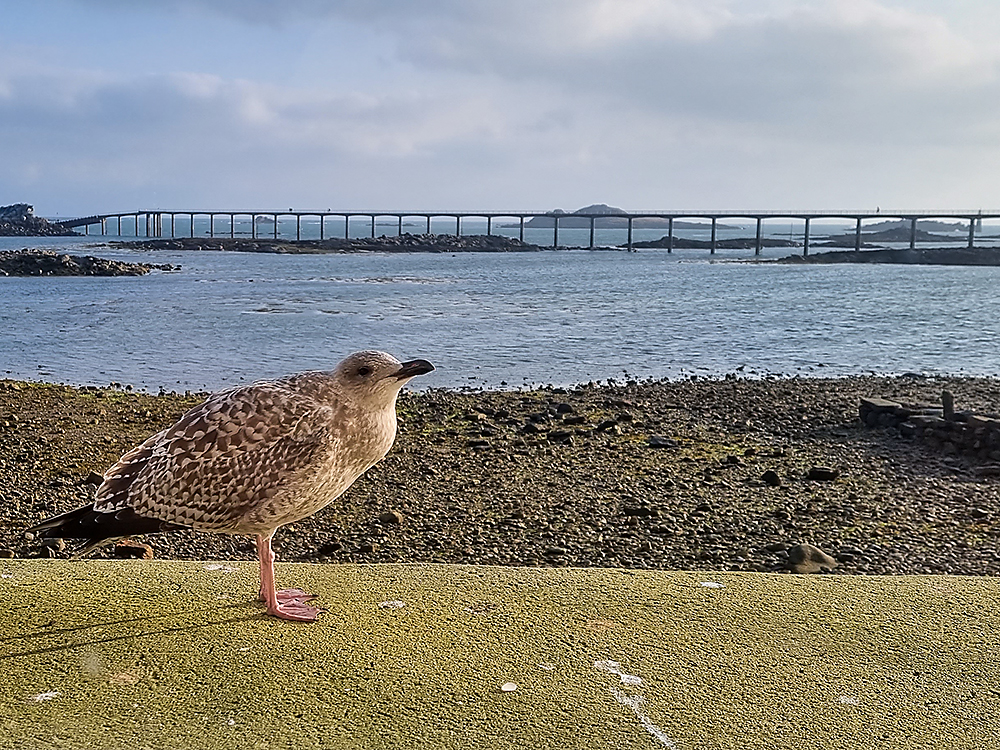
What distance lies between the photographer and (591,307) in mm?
41438

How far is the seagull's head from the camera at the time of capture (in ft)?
12.3

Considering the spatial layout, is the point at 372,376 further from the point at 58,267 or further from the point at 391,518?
the point at 58,267

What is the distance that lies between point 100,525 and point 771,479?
7.57 meters

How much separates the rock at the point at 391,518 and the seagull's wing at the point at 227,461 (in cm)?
445

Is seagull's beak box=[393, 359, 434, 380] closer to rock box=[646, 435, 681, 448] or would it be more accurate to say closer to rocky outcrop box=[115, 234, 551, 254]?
rock box=[646, 435, 681, 448]

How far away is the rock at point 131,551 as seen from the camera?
6.70 metres

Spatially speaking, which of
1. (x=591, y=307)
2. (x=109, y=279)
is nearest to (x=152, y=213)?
(x=109, y=279)

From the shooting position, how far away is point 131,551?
22.2 ft

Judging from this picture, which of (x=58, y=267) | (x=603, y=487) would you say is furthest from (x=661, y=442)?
(x=58, y=267)

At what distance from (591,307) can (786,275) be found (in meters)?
37.9

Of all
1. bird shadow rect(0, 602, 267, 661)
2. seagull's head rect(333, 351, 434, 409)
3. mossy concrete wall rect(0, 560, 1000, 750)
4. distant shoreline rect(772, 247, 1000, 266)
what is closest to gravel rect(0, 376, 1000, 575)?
mossy concrete wall rect(0, 560, 1000, 750)

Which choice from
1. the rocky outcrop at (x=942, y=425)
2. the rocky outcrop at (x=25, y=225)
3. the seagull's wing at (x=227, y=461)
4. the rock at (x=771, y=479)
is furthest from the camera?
the rocky outcrop at (x=25, y=225)

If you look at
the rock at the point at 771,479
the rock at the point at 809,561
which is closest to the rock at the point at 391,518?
the rock at the point at 809,561

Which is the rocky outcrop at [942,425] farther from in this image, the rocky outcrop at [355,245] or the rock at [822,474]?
the rocky outcrop at [355,245]
